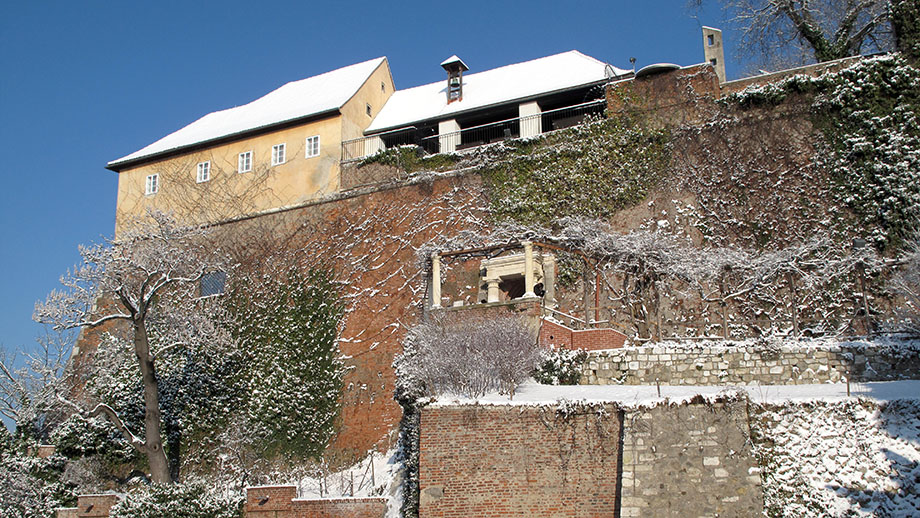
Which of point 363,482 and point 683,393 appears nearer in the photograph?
point 683,393

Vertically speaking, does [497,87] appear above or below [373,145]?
above

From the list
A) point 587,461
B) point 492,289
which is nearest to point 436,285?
point 492,289

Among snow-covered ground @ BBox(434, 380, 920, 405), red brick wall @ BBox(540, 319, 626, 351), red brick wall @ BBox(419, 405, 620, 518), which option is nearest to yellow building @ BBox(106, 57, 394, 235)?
red brick wall @ BBox(540, 319, 626, 351)

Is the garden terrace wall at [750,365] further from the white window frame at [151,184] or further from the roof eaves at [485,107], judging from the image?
the white window frame at [151,184]

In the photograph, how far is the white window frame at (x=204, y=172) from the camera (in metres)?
27.5

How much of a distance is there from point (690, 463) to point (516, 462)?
2.31 metres

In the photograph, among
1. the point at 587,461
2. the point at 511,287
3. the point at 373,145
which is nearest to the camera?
the point at 587,461

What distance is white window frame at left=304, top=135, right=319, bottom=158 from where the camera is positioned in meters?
25.9

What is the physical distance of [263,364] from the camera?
22359mm

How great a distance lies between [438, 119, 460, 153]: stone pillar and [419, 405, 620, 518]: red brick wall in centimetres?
1280

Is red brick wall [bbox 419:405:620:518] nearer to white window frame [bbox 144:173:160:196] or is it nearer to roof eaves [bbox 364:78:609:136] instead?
roof eaves [bbox 364:78:609:136]

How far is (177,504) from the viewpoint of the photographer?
16500 mm

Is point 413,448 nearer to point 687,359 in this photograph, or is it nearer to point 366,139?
point 687,359

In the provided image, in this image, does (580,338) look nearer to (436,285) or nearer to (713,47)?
(436,285)
